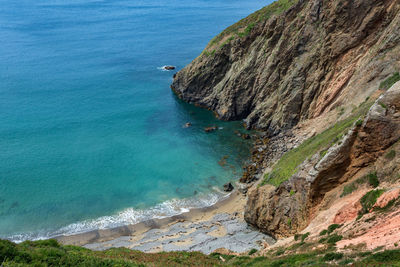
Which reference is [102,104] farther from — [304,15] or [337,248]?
[337,248]

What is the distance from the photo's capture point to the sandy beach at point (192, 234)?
120 feet

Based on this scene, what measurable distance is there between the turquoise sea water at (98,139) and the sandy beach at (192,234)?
1783 mm

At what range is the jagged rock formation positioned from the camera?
87.4 ft

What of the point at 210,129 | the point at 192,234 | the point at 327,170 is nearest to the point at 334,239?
the point at 327,170

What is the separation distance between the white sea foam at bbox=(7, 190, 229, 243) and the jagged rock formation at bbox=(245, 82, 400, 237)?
516 inches

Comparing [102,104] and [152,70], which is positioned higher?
[152,70]

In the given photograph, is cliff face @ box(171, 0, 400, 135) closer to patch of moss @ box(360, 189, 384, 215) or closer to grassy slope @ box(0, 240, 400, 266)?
patch of moss @ box(360, 189, 384, 215)

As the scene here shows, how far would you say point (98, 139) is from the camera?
66062 millimetres

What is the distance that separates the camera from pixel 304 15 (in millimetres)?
60688

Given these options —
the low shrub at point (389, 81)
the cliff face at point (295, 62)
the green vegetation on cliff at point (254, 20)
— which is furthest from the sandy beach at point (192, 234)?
the green vegetation on cliff at point (254, 20)

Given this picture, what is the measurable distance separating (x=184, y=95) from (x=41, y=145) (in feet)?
122

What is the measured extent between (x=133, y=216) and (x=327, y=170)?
29766 mm

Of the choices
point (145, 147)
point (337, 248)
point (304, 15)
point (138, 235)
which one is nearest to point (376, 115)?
point (337, 248)

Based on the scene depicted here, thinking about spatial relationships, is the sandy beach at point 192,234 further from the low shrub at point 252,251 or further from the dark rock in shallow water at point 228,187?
the low shrub at point 252,251
